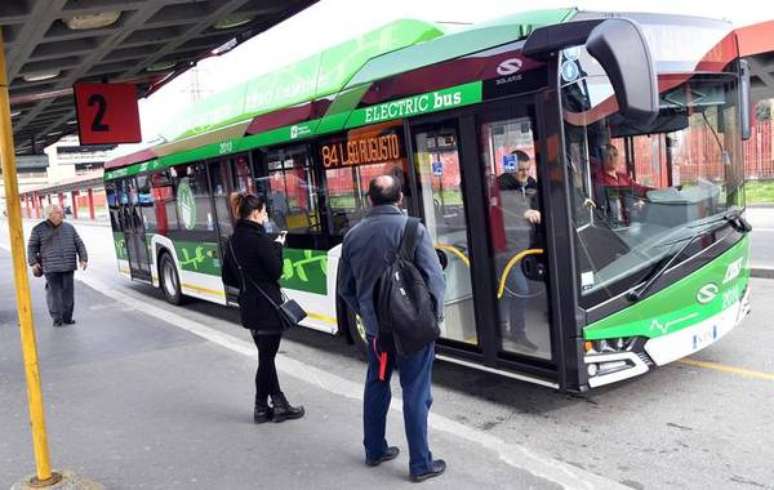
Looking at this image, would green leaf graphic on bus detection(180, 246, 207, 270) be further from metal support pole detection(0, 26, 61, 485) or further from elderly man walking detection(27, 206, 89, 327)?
metal support pole detection(0, 26, 61, 485)

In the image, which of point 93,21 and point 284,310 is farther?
point 93,21

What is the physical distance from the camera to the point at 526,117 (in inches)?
175

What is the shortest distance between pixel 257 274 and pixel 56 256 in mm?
6065

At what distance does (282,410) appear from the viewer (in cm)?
497

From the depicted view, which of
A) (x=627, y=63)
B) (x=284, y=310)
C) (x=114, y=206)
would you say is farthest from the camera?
(x=114, y=206)

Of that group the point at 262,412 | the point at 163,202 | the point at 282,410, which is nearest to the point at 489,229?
the point at 282,410

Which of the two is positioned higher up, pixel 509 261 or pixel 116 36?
pixel 116 36

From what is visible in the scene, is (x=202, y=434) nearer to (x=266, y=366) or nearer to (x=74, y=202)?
(x=266, y=366)

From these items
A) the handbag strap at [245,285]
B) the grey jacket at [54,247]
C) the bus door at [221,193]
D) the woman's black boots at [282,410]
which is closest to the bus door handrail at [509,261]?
the handbag strap at [245,285]

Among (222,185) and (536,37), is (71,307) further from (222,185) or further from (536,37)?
(536,37)

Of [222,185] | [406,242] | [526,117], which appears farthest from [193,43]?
[406,242]

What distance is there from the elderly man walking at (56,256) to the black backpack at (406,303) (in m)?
7.31

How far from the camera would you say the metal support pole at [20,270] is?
3.53m

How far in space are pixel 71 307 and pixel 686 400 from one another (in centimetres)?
817
